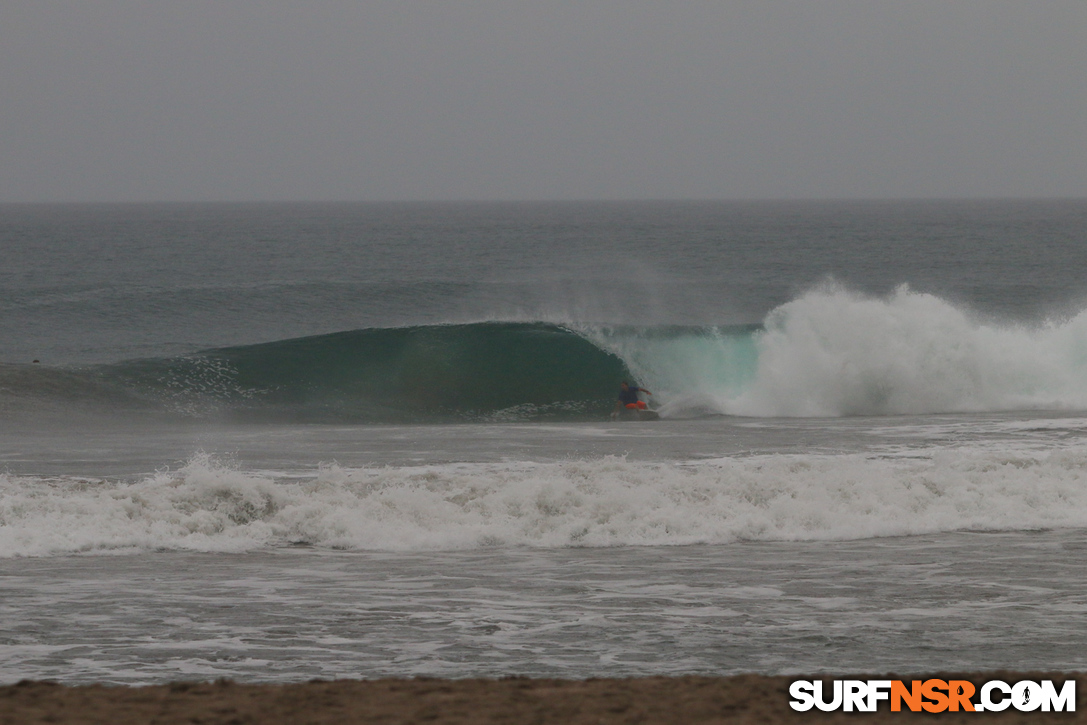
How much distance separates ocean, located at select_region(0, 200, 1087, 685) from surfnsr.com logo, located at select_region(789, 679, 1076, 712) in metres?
0.84

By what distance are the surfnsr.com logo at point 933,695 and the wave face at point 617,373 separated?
16.6 m

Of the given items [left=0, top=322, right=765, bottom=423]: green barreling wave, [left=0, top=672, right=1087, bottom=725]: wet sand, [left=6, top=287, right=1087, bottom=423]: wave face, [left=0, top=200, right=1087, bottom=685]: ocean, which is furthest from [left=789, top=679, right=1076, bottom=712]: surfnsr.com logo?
[left=0, top=322, right=765, bottom=423]: green barreling wave

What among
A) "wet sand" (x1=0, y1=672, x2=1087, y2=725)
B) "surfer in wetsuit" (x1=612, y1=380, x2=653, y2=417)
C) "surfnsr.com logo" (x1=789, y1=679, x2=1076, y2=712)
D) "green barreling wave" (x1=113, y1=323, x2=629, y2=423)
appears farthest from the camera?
"green barreling wave" (x1=113, y1=323, x2=629, y2=423)

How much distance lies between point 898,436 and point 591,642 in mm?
11085

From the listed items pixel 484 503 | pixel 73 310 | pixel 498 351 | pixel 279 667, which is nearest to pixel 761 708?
pixel 279 667

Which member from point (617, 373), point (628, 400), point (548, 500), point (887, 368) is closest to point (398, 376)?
point (617, 373)

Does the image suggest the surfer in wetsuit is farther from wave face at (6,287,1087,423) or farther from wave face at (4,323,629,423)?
wave face at (4,323,629,423)

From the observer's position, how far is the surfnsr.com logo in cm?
546

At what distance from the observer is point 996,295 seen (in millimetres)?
49219

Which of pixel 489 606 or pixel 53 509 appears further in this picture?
pixel 53 509

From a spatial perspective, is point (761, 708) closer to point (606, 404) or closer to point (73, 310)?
point (606, 404)

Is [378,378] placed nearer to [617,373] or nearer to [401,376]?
[401,376]

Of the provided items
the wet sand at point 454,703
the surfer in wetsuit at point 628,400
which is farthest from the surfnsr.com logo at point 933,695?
the surfer in wetsuit at point 628,400

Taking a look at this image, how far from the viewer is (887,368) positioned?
75.6 ft
